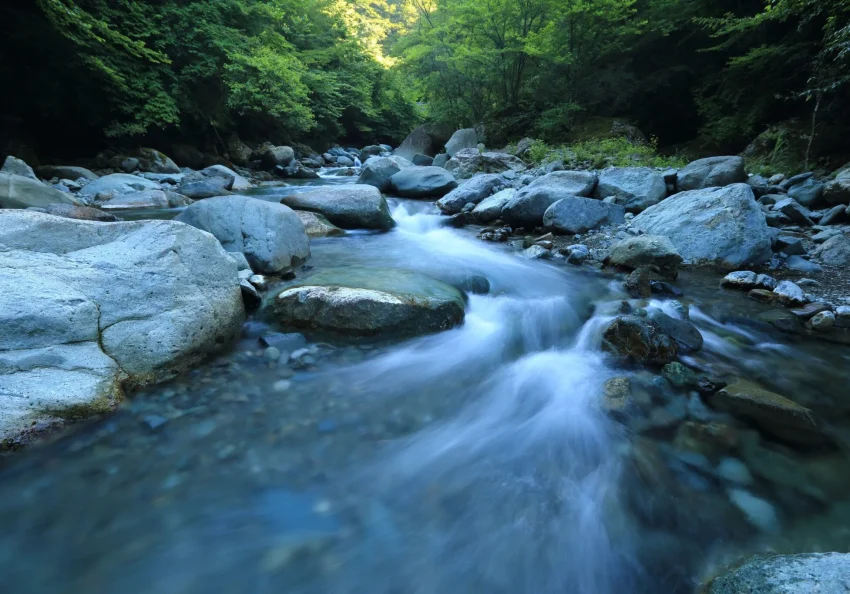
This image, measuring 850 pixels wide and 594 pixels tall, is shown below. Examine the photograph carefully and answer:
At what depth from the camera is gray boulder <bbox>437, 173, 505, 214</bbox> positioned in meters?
9.31

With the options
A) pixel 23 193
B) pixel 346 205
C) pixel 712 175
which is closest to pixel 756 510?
pixel 346 205

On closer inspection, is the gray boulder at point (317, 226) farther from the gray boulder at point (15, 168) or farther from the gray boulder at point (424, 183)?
the gray boulder at point (15, 168)

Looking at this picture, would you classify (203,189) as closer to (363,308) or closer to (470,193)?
(470,193)

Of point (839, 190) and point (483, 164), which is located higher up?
point (483, 164)

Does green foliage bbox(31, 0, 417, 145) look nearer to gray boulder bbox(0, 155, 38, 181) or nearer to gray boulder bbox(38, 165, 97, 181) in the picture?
gray boulder bbox(38, 165, 97, 181)

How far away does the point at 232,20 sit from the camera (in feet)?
47.7

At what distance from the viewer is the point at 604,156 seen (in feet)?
35.7

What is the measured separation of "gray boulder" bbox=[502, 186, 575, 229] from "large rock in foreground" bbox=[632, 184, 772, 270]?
73.9 inches

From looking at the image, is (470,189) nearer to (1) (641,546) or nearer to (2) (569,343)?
(2) (569,343)

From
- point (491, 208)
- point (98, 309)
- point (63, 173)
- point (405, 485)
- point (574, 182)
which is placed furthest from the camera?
point (63, 173)

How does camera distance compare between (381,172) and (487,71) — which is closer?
(381,172)

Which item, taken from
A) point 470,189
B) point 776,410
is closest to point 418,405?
point 776,410

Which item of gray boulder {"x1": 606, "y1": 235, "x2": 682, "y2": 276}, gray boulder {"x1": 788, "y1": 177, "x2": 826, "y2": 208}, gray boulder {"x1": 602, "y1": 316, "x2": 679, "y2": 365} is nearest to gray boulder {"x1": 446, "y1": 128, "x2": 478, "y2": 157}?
gray boulder {"x1": 788, "y1": 177, "x2": 826, "y2": 208}

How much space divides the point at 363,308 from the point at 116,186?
9.16 metres
